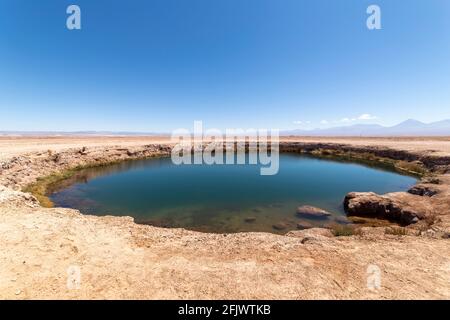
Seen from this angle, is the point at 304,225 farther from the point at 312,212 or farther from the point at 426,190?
the point at 426,190

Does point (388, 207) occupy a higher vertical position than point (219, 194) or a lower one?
higher

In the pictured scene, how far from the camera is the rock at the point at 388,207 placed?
44.3ft

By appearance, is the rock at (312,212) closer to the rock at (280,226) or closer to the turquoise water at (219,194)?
the turquoise water at (219,194)

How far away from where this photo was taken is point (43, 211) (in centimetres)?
1109

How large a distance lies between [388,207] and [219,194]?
1379 centimetres

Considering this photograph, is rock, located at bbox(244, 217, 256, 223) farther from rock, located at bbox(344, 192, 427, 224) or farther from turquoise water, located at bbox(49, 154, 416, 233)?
rock, located at bbox(344, 192, 427, 224)

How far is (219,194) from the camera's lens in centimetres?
2217

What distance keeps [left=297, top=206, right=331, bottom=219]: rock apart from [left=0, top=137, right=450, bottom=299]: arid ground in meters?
5.12

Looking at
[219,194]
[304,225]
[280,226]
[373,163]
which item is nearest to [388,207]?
[304,225]

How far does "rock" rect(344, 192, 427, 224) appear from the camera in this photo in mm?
13492
